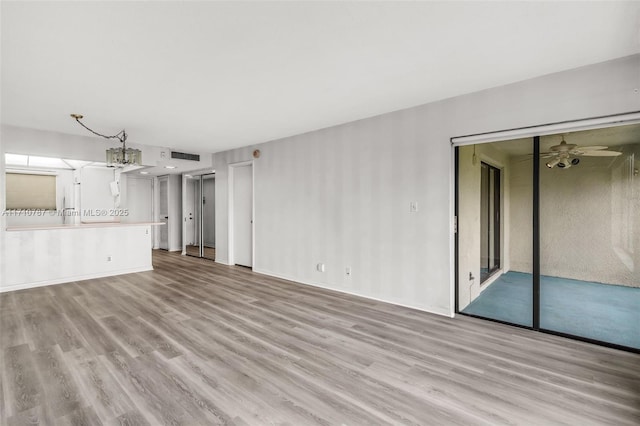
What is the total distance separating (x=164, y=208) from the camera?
902cm

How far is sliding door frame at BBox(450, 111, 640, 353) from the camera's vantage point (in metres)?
2.71

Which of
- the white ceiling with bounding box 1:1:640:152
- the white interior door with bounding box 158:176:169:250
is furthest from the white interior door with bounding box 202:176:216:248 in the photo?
the white ceiling with bounding box 1:1:640:152

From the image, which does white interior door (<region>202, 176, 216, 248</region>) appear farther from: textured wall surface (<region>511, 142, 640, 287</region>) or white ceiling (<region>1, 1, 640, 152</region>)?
textured wall surface (<region>511, 142, 640, 287</region>)

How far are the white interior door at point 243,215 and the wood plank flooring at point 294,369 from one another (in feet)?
8.34

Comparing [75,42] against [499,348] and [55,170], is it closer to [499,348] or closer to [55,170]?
[499,348]

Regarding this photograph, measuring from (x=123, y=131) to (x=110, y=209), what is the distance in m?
3.40

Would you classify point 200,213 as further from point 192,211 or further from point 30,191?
point 30,191

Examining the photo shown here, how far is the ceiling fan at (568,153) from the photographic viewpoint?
9.36 feet

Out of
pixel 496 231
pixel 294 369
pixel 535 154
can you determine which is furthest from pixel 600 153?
pixel 294 369

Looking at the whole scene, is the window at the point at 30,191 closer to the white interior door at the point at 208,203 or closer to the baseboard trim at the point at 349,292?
the white interior door at the point at 208,203

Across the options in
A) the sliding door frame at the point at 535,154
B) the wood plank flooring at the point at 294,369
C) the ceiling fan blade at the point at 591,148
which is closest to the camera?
the wood plank flooring at the point at 294,369

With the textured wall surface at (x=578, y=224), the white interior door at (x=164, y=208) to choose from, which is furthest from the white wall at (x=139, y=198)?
the textured wall surface at (x=578, y=224)

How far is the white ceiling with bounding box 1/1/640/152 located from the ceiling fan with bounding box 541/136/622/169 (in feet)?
2.48

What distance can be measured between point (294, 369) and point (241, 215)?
4.61 metres
